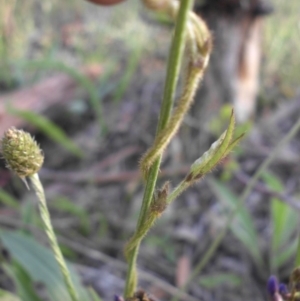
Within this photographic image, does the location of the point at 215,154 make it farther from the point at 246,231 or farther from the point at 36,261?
the point at 246,231

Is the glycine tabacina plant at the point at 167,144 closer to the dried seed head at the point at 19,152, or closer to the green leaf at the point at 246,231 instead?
the dried seed head at the point at 19,152

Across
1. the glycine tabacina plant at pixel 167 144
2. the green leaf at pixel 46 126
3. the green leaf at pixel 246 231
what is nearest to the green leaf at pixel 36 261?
the glycine tabacina plant at pixel 167 144

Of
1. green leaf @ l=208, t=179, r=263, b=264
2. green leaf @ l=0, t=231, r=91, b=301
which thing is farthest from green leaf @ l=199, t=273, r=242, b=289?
green leaf @ l=0, t=231, r=91, b=301

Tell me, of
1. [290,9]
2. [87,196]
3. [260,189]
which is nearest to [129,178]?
[87,196]

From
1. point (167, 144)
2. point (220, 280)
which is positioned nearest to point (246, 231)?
point (220, 280)

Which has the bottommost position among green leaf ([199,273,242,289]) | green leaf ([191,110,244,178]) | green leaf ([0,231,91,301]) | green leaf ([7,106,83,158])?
green leaf ([199,273,242,289])

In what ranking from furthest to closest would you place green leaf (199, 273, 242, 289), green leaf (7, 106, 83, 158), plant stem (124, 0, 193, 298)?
1. green leaf (7, 106, 83, 158)
2. green leaf (199, 273, 242, 289)
3. plant stem (124, 0, 193, 298)

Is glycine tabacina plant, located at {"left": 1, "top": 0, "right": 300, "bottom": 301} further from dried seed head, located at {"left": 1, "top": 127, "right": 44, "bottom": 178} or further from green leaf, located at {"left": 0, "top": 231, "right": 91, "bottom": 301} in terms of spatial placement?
green leaf, located at {"left": 0, "top": 231, "right": 91, "bottom": 301}
